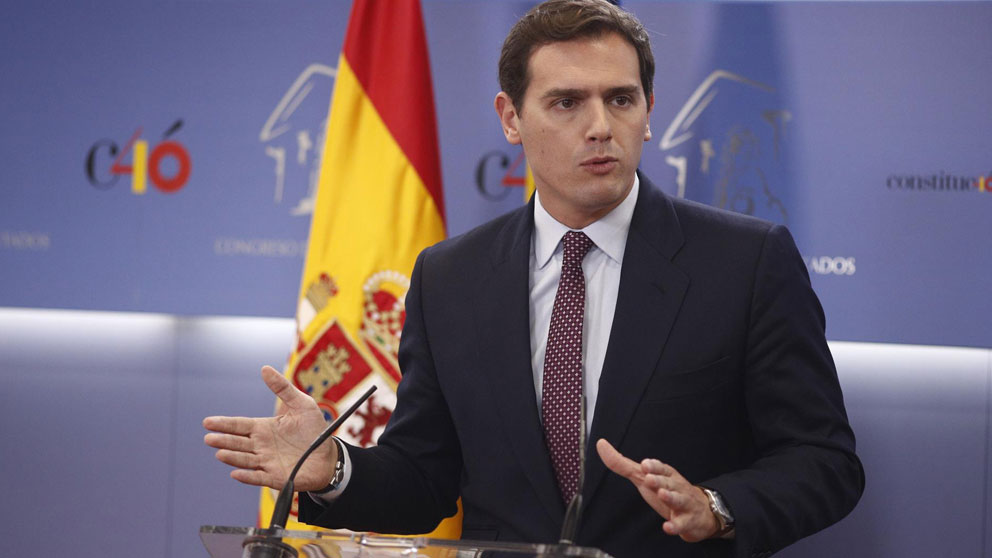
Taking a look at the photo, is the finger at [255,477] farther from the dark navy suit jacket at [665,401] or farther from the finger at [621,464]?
the finger at [621,464]

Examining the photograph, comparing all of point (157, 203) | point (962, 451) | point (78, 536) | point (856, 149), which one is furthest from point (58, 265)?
point (962, 451)

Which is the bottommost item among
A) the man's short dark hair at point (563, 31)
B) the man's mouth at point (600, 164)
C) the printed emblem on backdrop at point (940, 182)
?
the man's mouth at point (600, 164)

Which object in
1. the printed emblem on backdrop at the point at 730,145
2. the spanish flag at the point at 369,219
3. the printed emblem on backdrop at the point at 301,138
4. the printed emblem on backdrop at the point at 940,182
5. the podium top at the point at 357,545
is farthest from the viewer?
the printed emblem on backdrop at the point at 301,138

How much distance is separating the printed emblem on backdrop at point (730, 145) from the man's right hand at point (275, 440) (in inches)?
77.2

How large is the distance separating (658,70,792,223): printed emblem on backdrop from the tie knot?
1.47 meters

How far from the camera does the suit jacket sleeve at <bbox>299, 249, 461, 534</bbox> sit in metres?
1.92

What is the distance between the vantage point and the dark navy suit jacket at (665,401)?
1.79 meters

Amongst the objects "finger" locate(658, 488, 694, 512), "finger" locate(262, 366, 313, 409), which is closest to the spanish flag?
"finger" locate(262, 366, 313, 409)

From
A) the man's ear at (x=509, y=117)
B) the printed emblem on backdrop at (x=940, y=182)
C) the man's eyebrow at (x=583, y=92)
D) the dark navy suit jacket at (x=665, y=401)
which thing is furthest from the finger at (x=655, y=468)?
the printed emblem on backdrop at (x=940, y=182)

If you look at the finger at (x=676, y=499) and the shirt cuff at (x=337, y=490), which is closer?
the finger at (x=676, y=499)

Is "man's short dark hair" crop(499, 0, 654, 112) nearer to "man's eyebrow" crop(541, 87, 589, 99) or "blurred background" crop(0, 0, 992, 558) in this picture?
"man's eyebrow" crop(541, 87, 589, 99)

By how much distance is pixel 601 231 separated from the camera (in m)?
1.99

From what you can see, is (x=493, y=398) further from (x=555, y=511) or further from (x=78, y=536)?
(x=78, y=536)

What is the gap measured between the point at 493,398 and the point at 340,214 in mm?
1388
